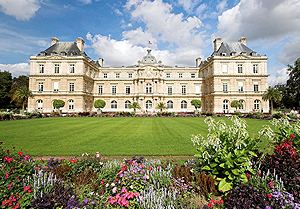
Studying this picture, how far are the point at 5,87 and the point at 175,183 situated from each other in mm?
58392

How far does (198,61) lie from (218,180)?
4772 cm

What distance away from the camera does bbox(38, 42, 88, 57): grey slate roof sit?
36219mm

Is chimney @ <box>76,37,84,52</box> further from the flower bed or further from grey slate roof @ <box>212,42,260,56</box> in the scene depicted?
the flower bed

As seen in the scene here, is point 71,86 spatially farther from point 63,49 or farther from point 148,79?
point 148,79

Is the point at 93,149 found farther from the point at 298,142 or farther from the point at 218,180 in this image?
the point at 298,142

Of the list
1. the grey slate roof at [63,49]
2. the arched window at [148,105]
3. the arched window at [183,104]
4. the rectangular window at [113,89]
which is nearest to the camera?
the grey slate roof at [63,49]

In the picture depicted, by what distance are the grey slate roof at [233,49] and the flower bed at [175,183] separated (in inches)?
1450

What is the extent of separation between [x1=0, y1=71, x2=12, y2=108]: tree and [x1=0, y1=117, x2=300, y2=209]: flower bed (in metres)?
54.6

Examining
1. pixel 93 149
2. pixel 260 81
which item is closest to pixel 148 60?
pixel 260 81

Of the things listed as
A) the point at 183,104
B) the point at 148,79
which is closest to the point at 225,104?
the point at 183,104

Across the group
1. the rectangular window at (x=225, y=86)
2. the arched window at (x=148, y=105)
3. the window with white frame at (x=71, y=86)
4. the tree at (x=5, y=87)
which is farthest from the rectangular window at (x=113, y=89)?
the tree at (x=5, y=87)

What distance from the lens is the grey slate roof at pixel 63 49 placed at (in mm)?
36219

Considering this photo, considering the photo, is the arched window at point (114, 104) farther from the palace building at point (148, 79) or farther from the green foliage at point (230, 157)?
the green foliage at point (230, 157)

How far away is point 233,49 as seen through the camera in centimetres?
3628
